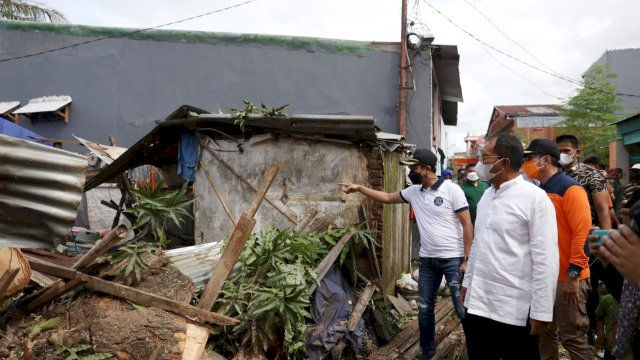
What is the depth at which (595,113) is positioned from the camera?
21.8m

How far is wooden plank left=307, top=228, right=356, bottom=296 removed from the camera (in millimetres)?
5195

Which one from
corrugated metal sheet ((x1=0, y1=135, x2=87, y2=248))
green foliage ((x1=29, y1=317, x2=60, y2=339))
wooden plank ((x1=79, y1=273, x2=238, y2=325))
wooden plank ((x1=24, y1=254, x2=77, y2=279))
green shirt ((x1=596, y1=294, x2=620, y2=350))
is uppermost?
corrugated metal sheet ((x1=0, y1=135, x2=87, y2=248))

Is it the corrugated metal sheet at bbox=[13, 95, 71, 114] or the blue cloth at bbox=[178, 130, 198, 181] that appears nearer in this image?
the blue cloth at bbox=[178, 130, 198, 181]

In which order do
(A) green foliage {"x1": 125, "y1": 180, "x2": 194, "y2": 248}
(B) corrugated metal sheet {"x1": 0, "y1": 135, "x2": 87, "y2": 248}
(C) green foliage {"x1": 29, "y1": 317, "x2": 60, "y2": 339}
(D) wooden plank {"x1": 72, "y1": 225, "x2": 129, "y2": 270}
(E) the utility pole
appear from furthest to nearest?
1. (E) the utility pole
2. (A) green foliage {"x1": 125, "y1": 180, "x2": 194, "y2": 248}
3. (D) wooden plank {"x1": 72, "y1": 225, "x2": 129, "y2": 270}
4. (C) green foliage {"x1": 29, "y1": 317, "x2": 60, "y2": 339}
5. (B) corrugated metal sheet {"x1": 0, "y1": 135, "x2": 87, "y2": 248}

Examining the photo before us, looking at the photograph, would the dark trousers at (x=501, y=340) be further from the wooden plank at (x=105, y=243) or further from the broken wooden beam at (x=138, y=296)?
the wooden plank at (x=105, y=243)

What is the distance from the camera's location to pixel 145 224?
5.30 metres

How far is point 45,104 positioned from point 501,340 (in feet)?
49.7

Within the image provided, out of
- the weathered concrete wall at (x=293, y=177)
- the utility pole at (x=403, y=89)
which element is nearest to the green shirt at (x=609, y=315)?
the weathered concrete wall at (x=293, y=177)

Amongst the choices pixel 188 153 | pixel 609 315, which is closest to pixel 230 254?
pixel 609 315

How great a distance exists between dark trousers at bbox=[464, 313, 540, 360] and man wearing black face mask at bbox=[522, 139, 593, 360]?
26.8 inches

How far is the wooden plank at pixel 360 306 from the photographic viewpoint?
4999 millimetres

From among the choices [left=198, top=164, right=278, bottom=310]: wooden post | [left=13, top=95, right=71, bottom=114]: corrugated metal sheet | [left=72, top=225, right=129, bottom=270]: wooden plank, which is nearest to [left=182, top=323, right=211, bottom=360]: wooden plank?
[left=198, top=164, right=278, bottom=310]: wooden post

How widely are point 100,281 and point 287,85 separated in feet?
34.7

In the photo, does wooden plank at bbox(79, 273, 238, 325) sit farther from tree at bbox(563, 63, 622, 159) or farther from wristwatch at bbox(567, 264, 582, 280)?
tree at bbox(563, 63, 622, 159)
